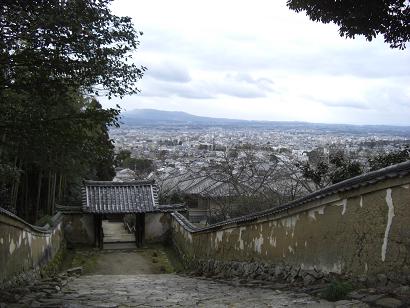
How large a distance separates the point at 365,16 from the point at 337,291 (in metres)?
3.85

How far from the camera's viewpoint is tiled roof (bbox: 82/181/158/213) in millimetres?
19906

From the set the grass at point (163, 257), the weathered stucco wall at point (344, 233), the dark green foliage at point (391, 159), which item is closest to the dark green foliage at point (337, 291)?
the weathered stucco wall at point (344, 233)

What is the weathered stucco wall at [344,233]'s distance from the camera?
15.8 feet

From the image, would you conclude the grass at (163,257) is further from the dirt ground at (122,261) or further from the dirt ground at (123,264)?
the dirt ground at (123,264)

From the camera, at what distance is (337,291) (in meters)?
5.11

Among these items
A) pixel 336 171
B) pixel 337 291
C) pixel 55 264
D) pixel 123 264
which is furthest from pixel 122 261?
pixel 337 291

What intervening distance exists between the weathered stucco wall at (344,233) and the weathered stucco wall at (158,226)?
1146cm

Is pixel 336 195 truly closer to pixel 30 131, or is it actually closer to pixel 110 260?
pixel 30 131

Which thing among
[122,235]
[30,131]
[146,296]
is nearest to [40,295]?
[146,296]

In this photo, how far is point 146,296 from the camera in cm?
736

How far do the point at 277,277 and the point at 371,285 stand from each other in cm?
276

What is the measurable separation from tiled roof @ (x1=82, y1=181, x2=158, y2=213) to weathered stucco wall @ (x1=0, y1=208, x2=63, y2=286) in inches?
289

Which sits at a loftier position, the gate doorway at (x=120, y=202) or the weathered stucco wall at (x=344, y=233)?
the weathered stucco wall at (x=344, y=233)

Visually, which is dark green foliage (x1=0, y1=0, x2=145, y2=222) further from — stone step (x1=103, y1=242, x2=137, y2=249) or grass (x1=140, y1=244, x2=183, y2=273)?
stone step (x1=103, y1=242, x2=137, y2=249)
